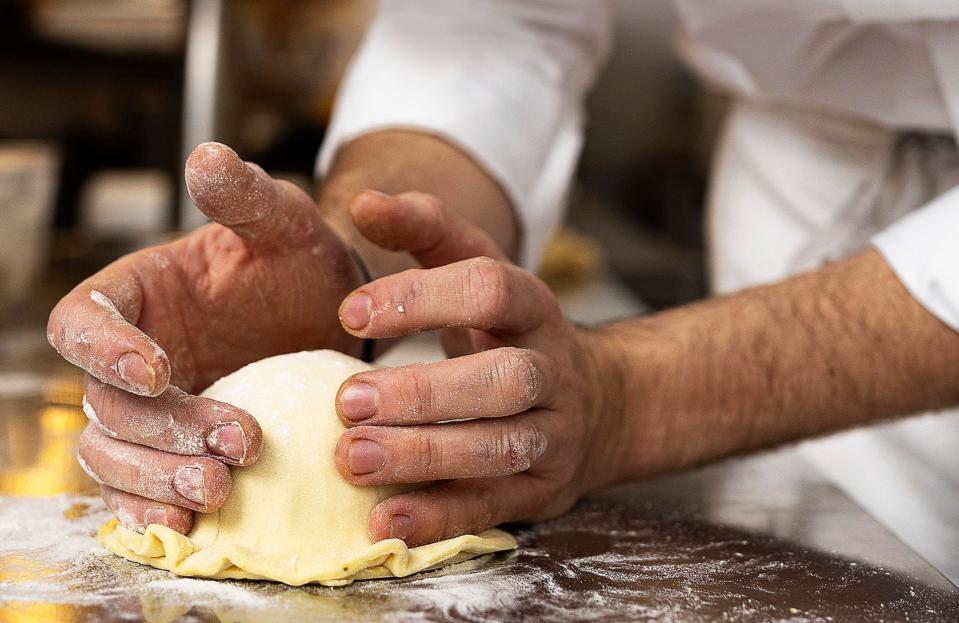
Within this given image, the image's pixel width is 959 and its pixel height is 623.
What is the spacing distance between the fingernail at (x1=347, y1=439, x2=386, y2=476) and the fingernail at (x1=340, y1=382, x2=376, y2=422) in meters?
0.02

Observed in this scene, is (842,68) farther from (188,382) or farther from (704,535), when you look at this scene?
(188,382)

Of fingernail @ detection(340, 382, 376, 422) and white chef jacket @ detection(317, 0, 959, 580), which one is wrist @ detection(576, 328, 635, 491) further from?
white chef jacket @ detection(317, 0, 959, 580)

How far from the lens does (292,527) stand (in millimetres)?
923

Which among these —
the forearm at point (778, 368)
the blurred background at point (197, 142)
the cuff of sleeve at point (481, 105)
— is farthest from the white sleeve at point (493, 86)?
the forearm at point (778, 368)

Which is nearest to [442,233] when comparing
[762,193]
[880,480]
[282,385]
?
[282,385]

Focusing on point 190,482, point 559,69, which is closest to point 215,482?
point 190,482

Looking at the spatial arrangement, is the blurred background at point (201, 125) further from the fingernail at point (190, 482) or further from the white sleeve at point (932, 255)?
the white sleeve at point (932, 255)

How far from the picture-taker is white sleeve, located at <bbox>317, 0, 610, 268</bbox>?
5.31 ft

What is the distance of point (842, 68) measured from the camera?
1.58 meters

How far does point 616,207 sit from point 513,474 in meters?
3.82

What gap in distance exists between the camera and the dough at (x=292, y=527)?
878 mm

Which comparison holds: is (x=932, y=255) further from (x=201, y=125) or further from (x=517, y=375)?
(x=201, y=125)

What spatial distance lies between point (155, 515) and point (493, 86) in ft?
3.25

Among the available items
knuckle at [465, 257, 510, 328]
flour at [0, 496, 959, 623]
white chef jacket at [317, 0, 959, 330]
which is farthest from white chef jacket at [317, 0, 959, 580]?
knuckle at [465, 257, 510, 328]
